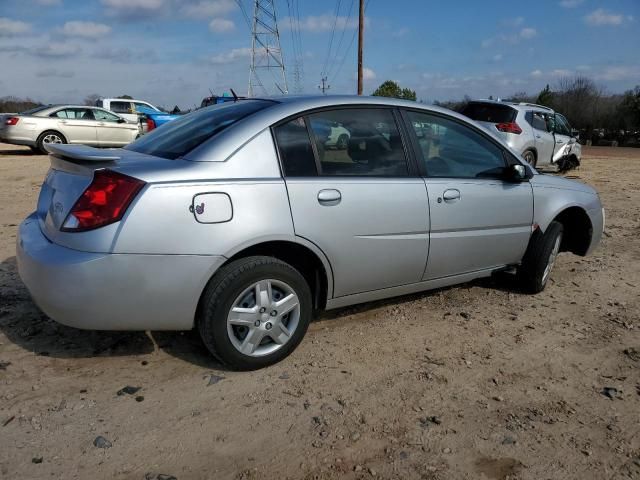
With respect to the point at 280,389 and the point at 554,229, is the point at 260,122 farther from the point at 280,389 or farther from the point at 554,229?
the point at 554,229

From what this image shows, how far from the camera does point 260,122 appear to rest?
3.17 metres

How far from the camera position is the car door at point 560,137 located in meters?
13.2

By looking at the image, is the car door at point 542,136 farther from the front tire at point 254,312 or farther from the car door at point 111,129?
the car door at point 111,129

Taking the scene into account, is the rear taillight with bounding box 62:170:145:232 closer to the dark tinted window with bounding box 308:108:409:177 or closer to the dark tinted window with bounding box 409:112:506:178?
the dark tinted window with bounding box 308:108:409:177

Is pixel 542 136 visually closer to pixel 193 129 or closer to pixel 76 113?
pixel 193 129

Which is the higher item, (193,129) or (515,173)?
(193,129)

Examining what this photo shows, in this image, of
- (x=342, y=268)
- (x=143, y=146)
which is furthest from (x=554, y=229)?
(x=143, y=146)

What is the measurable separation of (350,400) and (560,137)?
12.4 metres

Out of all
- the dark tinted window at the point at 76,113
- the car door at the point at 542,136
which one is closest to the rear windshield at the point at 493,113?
the car door at the point at 542,136

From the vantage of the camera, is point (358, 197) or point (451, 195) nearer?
point (358, 197)

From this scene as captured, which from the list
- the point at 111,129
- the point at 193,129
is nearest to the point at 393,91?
the point at 111,129

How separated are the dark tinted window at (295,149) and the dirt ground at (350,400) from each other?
3.84 ft

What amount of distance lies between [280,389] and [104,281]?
1.11 metres

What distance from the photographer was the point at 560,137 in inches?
527
